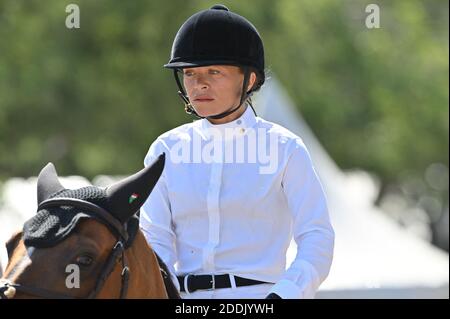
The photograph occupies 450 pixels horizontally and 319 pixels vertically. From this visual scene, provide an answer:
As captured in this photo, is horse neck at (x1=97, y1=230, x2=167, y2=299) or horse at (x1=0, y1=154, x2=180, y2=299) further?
horse neck at (x1=97, y1=230, x2=167, y2=299)

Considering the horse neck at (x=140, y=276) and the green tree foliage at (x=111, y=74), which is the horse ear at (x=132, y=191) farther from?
the green tree foliage at (x=111, y=74)

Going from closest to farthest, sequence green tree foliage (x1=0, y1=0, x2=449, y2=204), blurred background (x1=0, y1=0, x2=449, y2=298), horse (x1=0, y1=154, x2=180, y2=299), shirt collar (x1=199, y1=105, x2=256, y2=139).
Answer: horse (x1=0, y1=154, x2=180, y2=299)
shirt collar (x1=199, y1=105, x2=256, y2=139)
blurred background (x1=0, y1=0, x2=449, y2=298)
green tree foliage (x1=0, y1=0, x2=449, y2=204)

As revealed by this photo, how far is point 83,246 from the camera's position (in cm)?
339

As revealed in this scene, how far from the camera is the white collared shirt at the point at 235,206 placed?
4.23 meters

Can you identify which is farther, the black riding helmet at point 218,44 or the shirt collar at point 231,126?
the shirt collar at point 231,126

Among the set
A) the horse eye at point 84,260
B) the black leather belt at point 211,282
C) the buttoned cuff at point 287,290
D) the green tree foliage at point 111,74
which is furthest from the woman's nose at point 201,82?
the green tree foliage at point 111,74

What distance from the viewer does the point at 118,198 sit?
3.54 m

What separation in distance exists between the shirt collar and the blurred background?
259 inches

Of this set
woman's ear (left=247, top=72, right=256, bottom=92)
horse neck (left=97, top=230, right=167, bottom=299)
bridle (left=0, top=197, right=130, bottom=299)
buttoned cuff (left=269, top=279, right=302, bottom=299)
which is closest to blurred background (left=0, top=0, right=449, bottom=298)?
woman's ear (left=247, top=72, right=256, bottom=92)

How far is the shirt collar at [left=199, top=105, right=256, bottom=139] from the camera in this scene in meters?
4.42

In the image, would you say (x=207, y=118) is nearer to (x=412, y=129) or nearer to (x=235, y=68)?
(x=235, y=68)

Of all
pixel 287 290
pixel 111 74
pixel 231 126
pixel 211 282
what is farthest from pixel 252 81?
pixel 111 74

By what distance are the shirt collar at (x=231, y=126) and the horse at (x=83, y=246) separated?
86cm

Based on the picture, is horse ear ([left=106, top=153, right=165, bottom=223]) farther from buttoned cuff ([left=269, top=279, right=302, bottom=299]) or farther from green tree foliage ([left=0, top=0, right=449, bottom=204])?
green tree foliage ([left=0, top=0, right=449, bottom=204])
